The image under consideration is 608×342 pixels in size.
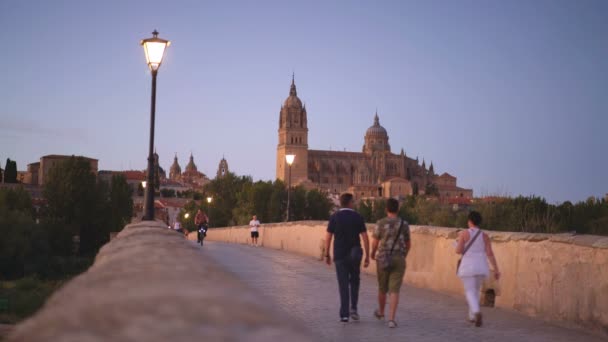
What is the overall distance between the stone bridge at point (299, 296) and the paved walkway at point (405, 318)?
20mm

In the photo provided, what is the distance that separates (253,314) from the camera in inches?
63.1

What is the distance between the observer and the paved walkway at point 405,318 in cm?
880

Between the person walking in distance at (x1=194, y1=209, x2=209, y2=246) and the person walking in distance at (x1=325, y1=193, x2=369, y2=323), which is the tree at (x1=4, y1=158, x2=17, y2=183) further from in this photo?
the person walking in distance at (x1=325, y1=193, x2=369, y2=323)

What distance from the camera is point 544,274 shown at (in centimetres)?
1021

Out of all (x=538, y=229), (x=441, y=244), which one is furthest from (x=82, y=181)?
(x=441, y=244)

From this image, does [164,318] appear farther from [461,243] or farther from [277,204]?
[277,204]

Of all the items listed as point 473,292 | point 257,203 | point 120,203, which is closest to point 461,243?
point 473,292

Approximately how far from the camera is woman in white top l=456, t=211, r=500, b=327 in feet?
31.2

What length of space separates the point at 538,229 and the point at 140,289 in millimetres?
21965

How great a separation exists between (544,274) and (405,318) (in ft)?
6.39

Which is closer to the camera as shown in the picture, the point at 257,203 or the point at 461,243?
the point at 461,243

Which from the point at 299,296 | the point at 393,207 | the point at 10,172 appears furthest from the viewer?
the point at 10,172

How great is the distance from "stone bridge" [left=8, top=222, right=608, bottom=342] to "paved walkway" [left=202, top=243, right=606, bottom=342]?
0.8 inches

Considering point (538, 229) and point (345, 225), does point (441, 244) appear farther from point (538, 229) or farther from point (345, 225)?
point (538, 229)
